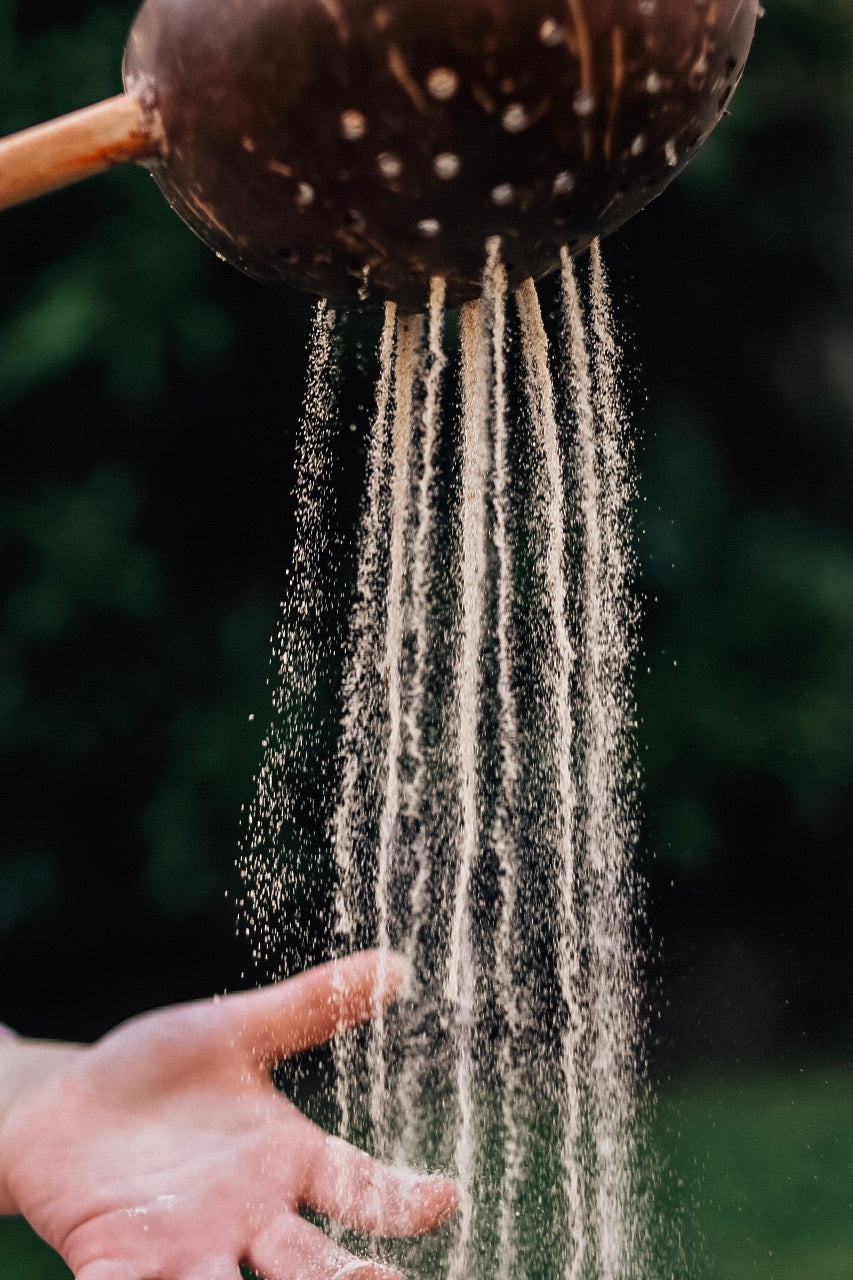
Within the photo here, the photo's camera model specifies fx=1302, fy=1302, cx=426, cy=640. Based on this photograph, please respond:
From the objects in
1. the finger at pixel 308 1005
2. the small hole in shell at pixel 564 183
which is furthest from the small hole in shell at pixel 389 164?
the finger at pixel 308 1005

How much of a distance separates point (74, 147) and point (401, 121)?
20 centimetres

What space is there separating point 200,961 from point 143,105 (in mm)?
2034

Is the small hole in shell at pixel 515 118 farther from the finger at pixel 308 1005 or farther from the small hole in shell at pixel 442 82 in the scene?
the finger at pixel 308 1005

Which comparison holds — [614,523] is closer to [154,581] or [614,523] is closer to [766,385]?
[766,385]

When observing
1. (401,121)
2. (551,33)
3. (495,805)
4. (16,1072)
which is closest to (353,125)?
(401,121)

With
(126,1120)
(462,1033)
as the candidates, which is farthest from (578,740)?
(126,1120)

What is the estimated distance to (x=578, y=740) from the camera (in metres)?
2.41

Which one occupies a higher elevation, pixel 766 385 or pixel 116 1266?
pixel 766 385

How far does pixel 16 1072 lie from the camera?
4.88 feet

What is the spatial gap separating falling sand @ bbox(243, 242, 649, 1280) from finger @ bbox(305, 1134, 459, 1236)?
76 centimetres

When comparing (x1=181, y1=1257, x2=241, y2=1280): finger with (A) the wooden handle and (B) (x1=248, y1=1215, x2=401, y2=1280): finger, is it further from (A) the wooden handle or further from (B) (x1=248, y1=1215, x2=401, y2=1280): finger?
(A) the wooden handle

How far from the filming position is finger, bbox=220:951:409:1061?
1.37m

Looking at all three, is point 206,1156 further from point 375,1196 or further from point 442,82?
point 442,82

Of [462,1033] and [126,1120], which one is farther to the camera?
[462,1033]
